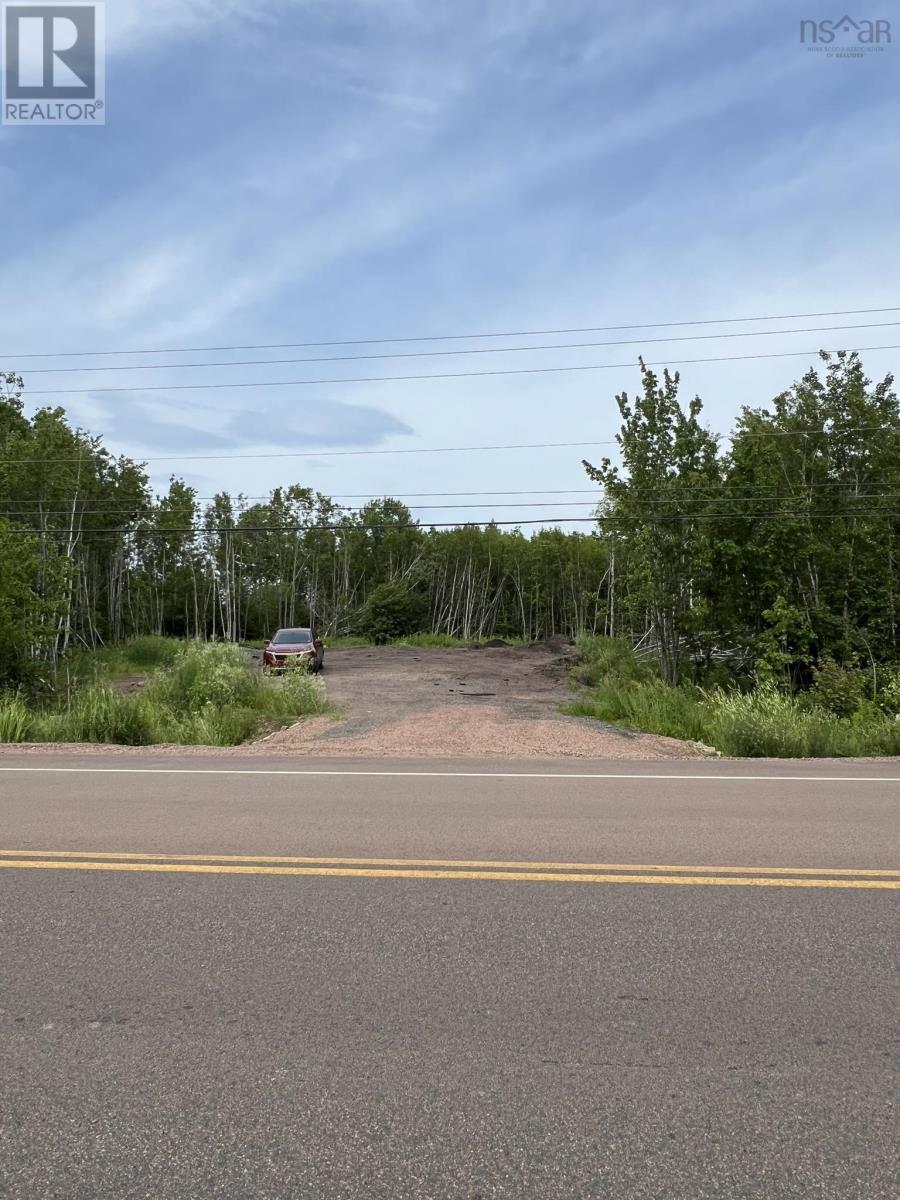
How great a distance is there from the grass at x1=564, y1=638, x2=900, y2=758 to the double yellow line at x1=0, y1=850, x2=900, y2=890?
8747 mm

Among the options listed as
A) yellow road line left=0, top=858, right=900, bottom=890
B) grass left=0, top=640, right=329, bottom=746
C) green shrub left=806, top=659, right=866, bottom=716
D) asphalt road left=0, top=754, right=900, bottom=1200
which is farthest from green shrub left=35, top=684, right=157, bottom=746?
green shrub left=806, top=659, right=866, bottom=716

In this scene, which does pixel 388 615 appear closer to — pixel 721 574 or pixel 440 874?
pixel 721 574

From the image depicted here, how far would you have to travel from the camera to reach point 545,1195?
2660mm

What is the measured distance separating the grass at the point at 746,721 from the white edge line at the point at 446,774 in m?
3.57

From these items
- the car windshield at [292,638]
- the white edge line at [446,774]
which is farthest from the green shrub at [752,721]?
the car windshield at [292,638]

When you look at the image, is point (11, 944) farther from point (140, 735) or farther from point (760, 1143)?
point (140, 735)

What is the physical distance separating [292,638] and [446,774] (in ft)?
77.1

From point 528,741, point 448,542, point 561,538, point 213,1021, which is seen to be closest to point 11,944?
point 213,1021

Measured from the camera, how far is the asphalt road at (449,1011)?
2832 millimetres

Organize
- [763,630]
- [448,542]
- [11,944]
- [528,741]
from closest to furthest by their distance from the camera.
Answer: [11,944] → [528,741] → [763,630] → [448,542]

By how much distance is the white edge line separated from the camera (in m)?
10.5

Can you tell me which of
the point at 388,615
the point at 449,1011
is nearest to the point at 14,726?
the point at 449,1011

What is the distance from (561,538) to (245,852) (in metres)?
78.2

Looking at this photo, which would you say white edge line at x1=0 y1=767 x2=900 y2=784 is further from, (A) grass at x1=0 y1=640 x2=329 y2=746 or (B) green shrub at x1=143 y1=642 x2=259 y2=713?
(B) green shrub at x1=143 y1=642 x2=259 y2=713
